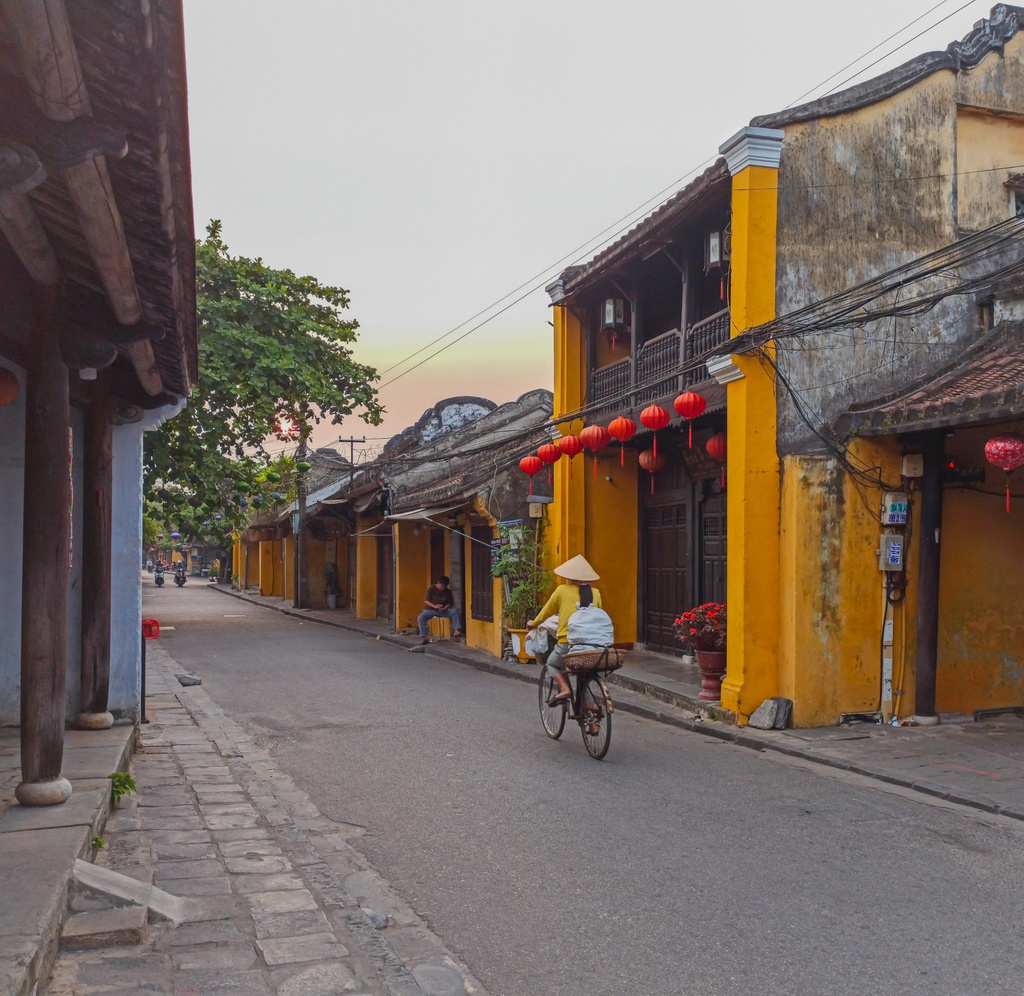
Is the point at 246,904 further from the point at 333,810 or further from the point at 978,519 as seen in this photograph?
the point at 978,519

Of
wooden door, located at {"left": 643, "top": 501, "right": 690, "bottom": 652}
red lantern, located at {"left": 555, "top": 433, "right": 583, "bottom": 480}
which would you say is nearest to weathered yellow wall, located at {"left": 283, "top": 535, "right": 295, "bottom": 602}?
wooden door, located at {"left": 643, "top": 501, "right": 690, "bottom": 652}

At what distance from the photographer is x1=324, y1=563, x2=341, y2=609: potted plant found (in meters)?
33.9

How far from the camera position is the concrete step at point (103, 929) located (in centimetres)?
430

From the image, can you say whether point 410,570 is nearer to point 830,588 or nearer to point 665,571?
point 665,571

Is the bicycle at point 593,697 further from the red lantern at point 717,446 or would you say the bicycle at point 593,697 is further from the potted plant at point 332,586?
the potted plant at point 332,586

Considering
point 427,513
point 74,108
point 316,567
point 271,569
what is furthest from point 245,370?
point 271,569

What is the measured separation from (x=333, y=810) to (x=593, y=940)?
301 cm

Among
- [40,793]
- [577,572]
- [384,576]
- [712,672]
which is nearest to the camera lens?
[40,793]

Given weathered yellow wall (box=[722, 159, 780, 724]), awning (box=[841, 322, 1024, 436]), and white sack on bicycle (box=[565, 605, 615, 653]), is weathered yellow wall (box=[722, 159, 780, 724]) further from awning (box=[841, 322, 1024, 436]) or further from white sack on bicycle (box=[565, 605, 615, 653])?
white sack on bicycle (box=[565, 605, 615, 653])

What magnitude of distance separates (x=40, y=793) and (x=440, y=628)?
16583mm

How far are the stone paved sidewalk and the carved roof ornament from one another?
832cm

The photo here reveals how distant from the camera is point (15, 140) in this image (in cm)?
380

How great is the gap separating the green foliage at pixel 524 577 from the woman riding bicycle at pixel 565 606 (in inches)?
274

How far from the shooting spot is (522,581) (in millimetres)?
16750
